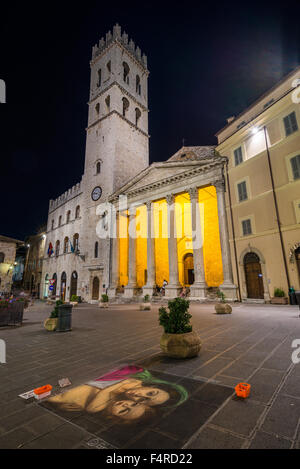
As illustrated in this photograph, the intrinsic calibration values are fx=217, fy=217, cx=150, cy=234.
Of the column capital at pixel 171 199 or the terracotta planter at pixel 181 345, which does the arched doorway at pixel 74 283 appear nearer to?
the column capital at pixel 171 199

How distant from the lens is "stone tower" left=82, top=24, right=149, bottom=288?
2789 centimetres

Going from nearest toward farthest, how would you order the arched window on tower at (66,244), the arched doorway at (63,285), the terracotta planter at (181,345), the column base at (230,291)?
1. the terracotta planter at (181,345)
2. the column base at (230,291)
3. the arched doorway at (63,285)
4. the arched window on tower at (66,244)

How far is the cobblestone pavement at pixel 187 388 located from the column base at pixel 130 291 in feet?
55.1

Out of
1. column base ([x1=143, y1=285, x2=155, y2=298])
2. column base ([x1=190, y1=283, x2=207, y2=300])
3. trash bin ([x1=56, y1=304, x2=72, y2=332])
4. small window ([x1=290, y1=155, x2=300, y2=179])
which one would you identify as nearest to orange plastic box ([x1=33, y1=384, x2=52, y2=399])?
trash bin ([x1=56, y1=304, x2=72, y2=332])

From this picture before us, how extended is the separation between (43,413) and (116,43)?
136ft

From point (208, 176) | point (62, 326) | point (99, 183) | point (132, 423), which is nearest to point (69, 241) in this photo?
point (99, 183)

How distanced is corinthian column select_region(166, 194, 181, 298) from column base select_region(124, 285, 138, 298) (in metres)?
4.73

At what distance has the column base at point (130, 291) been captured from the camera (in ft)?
75.2

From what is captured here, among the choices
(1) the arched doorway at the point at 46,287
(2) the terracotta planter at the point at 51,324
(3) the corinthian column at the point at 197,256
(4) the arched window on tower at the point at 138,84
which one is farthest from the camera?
(1) the arched doorway at the point at 46,287

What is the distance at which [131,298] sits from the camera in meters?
22.4

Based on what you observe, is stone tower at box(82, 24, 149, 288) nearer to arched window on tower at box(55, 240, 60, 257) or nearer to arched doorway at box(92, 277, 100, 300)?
arched doorway at box(92, 277, 100, 300)

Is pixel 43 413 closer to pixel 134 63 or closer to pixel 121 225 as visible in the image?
pixel 121 225

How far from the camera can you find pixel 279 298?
1384 centimetres

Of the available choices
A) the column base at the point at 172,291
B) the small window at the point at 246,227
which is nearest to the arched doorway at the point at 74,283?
the column base at the point at 172,291
